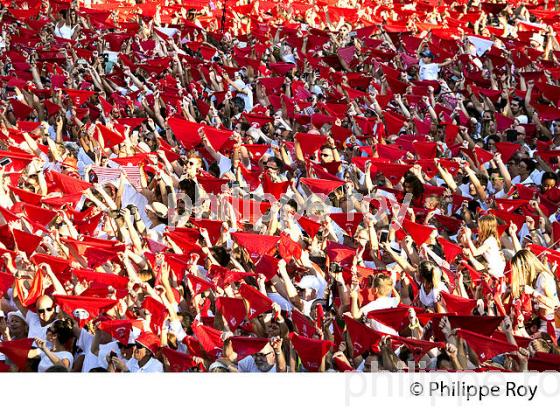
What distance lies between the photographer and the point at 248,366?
33.1 ft

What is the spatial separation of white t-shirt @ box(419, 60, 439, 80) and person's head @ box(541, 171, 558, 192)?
14.7ft

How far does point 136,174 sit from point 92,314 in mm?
3702

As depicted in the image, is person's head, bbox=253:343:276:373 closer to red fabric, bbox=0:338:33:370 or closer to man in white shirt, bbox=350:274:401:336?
man in white shirt, bbox=350:274:401:336

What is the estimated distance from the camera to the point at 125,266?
11.4 m

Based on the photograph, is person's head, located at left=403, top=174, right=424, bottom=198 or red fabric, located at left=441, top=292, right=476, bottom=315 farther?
person's head, located at left=403, top=174, right=424, bottom=198

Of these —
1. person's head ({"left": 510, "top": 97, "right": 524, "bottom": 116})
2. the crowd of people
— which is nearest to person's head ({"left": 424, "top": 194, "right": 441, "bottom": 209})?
the crowd of people

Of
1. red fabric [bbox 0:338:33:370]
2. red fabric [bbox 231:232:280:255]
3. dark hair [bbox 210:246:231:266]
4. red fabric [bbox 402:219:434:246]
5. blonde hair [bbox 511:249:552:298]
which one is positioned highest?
red fabric [bbox 402:219:434:246]

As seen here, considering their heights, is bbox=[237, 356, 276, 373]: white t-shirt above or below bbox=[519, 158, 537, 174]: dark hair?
below

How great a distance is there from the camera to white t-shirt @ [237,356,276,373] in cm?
1002

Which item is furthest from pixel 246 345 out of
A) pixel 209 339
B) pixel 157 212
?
pixel 157 212

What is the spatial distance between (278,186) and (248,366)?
4.08 metres

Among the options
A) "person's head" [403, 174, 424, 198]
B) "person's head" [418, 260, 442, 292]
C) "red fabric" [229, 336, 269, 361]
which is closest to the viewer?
"red fabric" [229, 336, 269, 361]

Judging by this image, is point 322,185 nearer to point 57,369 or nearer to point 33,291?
point 33,291
